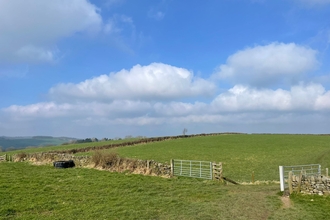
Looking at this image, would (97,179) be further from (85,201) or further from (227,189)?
(227,189)

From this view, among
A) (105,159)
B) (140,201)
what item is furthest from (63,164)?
(140,201)

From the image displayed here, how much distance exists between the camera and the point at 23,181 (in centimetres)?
1684

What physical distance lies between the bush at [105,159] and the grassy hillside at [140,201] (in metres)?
5.37

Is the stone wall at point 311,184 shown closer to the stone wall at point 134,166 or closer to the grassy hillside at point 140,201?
the grassy hillside at point 140,201

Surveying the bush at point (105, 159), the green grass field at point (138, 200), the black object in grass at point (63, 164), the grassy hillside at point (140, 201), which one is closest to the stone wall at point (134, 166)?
the bush at point (105, 159)

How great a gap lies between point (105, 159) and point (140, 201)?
11.2 meters

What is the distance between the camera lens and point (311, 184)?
45.4 ft

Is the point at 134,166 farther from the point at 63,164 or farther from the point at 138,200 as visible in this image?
the point at 138,200

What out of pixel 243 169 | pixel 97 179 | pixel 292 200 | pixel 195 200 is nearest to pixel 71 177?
pixel 97 179

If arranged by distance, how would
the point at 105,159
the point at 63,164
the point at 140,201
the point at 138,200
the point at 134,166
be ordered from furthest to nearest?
the point at 63,164 → the point at 105,159 → the point at 134,166 → the point at 138,200 → the point at 140,201

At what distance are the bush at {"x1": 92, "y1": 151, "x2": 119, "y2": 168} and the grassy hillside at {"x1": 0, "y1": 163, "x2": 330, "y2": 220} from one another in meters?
5.37

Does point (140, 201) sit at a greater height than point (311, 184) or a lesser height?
lesser

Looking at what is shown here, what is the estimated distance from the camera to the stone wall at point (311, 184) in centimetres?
1349

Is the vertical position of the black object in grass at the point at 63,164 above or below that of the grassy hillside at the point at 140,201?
above
